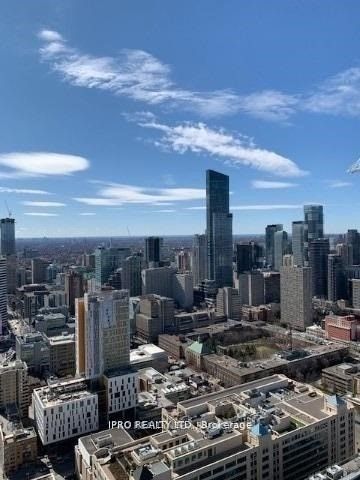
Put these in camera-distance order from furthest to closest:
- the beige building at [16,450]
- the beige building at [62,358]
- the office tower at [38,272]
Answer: the office tower at [38,272] < the beige building at [62,358] < the beige building at [16,450]

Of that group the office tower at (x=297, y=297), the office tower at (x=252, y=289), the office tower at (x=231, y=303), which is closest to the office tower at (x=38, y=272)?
the office tower at (x=252, y=289)

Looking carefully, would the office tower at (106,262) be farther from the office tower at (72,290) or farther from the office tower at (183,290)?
the office tower at (183,290)

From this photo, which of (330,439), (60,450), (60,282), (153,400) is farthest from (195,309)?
(330,439)

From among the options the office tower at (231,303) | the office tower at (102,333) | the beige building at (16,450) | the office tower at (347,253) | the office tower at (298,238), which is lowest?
the beige building at (16,450)

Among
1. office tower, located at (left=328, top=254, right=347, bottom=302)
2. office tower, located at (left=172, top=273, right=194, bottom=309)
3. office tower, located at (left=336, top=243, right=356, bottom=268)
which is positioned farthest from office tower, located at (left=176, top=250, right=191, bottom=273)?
office tower, located at (left=328, top=254, right=347, bottom=302)

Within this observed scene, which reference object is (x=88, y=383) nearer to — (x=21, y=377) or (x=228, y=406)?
(x=21, y=377)

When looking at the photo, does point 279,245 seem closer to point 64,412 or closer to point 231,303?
point 231,303

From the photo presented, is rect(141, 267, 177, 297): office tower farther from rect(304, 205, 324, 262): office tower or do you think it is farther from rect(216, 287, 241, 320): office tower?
rect(304, 205, 324, 262): office tower

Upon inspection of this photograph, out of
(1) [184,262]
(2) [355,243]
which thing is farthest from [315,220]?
(1) [184,262]
